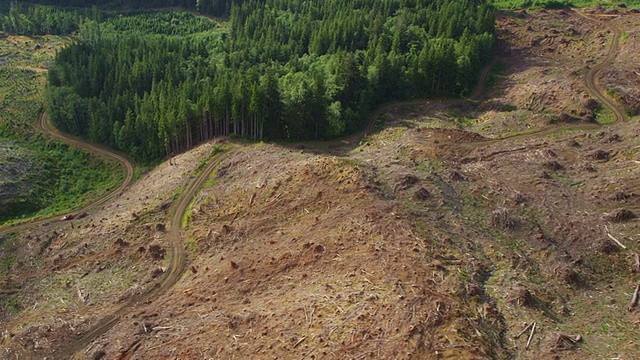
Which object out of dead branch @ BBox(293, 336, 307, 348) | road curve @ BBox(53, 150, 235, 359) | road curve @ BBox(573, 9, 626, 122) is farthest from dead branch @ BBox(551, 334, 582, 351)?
road curve @ BBox(573, 9, 626, 122)

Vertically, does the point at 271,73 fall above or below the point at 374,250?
above

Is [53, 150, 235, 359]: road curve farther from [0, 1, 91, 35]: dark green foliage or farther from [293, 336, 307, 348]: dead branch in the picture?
[0, 1, 91, 35]: dark green foliage

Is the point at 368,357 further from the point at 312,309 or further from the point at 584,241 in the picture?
the point at 584,241

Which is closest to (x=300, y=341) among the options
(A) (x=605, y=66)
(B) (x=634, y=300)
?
(B) (x=634, y=300)

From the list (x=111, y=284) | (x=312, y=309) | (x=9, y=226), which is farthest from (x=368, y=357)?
(x=9, y=226)

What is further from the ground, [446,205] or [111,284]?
[446,205]

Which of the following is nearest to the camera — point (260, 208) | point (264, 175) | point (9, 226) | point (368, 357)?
point (368, 357)

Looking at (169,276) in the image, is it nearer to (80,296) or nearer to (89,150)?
(80,296)
